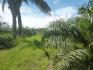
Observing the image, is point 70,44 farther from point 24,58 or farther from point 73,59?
point 24,58

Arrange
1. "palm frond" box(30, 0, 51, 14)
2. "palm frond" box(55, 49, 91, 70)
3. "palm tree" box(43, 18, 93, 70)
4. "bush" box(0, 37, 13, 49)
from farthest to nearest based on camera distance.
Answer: "palm frond" box(30, 0, 51, 14), "bush" box(0, 37, 13, 49), "palm tree" box(43, 18, 93, 70), "palm frond" box(55, 49, 91, 70)

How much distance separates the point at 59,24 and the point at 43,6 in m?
12.8

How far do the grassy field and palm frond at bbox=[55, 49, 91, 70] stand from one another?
467 cm

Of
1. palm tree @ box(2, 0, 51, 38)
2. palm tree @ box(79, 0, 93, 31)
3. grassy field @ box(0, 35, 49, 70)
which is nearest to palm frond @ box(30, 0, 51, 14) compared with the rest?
palm tree @ box(2, 0, 51, 38)

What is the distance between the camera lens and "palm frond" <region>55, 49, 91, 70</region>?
854 centimetres

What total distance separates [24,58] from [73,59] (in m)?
7.67

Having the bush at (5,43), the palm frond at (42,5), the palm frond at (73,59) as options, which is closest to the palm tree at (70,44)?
the palm frond at (73,59)

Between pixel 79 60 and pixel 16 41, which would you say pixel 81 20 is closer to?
pixel 79 60

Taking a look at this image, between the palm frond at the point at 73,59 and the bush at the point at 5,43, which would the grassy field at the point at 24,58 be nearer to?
the bush at the point at 5,43

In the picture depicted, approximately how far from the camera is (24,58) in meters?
16.0

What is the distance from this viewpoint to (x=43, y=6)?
2197cm

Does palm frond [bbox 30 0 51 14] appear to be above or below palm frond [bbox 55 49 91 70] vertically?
above

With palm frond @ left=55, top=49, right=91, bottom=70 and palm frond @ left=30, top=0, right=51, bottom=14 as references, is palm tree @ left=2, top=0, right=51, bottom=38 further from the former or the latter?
palm frond @ left=55, top=49, right=91, bottom=70

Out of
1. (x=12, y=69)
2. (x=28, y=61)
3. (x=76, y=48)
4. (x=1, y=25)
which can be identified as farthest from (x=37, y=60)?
(x=1, y=25)
